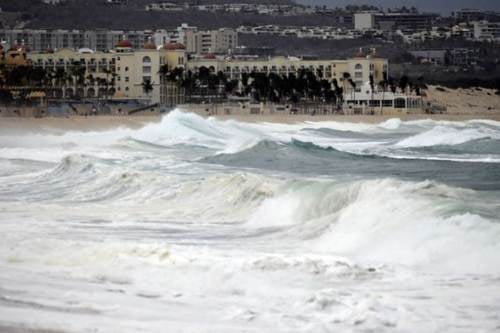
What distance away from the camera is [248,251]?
667 inches

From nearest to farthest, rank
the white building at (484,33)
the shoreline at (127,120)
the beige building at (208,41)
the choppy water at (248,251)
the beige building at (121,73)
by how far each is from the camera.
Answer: the choppy water at (248,251)
the shoreline at (127,120)
the beige building at (121,73)
the beige building at (208,41)
the white building at (484,33)

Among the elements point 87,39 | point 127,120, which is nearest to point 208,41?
point 87,39

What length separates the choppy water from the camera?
41.8ft

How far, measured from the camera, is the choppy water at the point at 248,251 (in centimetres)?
1274

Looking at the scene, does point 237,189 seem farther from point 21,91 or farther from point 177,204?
point 21,91

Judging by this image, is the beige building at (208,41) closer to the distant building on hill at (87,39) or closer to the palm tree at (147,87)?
the distant building on hill at (87,39)

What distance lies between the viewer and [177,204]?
935 inches

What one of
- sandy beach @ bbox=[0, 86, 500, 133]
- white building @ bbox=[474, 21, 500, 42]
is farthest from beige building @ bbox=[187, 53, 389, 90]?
white building @ bbox=[474, 21, 500, 42]

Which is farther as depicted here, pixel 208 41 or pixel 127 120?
pixel 208 41

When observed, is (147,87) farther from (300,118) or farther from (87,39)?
(87,39)

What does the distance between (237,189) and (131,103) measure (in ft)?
222

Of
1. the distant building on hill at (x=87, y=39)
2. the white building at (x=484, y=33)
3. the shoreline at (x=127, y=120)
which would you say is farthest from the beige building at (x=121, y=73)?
the white building at (x=484, y=33)

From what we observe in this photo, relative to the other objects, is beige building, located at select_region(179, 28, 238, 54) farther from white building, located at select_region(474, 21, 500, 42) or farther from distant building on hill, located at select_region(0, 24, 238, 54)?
white building, located at select_region(474, 21, 500, 42)

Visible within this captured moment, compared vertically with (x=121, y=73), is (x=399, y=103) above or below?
below
